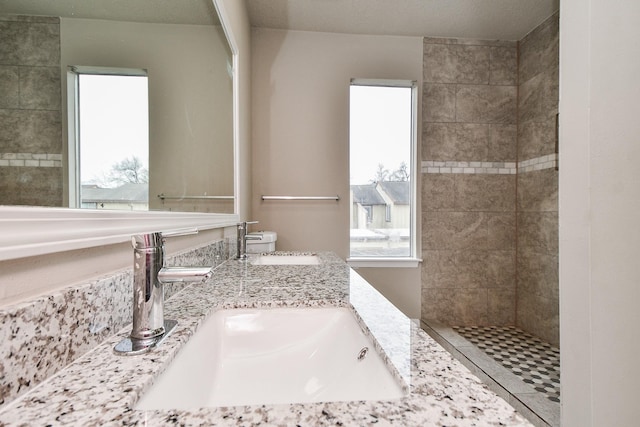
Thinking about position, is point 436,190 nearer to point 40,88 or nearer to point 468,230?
point 468,230

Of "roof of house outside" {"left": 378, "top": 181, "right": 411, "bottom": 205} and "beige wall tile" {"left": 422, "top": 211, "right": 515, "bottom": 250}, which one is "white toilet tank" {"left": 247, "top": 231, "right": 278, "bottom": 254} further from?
"beige wall tile" {"left": 422, "top": 211, "right": 515, "bottom": 250}

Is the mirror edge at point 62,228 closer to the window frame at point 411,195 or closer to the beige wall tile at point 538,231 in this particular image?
the window frame at point 411,195

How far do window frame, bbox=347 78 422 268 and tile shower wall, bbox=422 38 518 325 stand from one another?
66 millimetres

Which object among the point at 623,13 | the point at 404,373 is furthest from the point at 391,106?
the point at 404,373

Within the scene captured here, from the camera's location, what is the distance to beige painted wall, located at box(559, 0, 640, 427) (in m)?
0.83

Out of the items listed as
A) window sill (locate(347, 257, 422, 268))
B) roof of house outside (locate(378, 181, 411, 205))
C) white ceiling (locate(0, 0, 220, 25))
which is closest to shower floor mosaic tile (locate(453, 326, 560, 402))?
window sill (locate(347, 257, 422, 268))

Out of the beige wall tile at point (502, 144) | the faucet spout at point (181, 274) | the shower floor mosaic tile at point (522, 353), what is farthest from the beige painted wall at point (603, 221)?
the beige wall tile at point (502, 144)

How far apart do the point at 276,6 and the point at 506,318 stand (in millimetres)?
2977

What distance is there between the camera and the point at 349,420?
29 cm

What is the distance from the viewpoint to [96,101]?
0.47 meters

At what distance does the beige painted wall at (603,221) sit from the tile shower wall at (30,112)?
4.07 ft

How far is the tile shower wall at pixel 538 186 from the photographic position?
7.00 ft

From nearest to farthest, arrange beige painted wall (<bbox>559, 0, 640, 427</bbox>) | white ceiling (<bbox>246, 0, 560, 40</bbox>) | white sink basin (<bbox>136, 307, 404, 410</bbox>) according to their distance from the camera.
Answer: white sink basin (<bbox>136, 307, 404, 410</bbox>)
beige painted wall (<bbox>559, 0, 640, 427</bbox>)
white ceiling (<bbox>246, 0, 560, 40</bbox>)

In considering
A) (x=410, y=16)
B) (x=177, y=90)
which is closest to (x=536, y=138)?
(x=410, y=16)
